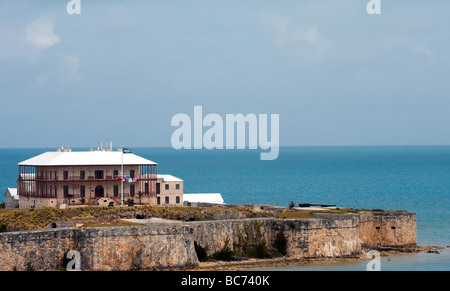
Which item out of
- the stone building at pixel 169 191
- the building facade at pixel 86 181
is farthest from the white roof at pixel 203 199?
the building facade at pixel 86 181

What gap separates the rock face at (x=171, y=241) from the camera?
53.9 m

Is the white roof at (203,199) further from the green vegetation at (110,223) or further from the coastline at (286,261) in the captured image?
the green vegetation at (110,223)

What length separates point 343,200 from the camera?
5064 inches

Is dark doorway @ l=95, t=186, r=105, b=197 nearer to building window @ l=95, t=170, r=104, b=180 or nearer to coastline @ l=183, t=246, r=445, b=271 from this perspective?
building window @ l=95, t=170, r=104, b=180

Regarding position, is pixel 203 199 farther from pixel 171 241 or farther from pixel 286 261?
pixel 171 241

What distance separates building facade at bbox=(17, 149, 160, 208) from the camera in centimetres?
7219

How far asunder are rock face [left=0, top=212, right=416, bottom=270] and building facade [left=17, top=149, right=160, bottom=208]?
505 inches

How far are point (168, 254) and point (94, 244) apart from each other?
4.90 meters

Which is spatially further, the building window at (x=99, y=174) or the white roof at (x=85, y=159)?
the building window at (x=99, y=174)

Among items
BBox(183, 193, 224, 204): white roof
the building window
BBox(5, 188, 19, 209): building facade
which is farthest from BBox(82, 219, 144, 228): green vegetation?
BBox(183, 193, 224, 204): white roof
